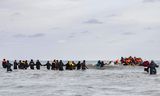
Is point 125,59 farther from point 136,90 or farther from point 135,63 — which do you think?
point 136,90

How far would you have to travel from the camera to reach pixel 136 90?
3625 centimetres

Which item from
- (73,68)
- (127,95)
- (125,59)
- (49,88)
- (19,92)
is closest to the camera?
(127,95)

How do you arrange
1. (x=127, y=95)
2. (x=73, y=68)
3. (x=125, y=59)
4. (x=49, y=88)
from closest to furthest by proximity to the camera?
(x=127, y=95) < (x=49, y=88) < (x=73, y=68) < (x=125, y=59)

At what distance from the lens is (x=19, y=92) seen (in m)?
34.4

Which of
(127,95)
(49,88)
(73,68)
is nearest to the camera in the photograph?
(127,95)

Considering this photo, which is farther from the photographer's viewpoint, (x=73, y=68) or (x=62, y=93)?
(x=73, y=68)

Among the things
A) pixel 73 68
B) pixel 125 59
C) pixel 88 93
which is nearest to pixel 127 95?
pixel 88 93

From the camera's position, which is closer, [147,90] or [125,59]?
[147,90]

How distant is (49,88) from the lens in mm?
37969

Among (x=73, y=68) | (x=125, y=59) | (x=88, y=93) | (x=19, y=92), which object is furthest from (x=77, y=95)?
(x=125, y=59)

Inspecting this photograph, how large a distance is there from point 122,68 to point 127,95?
145ft

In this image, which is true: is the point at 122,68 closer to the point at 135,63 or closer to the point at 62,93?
the point at 135,63

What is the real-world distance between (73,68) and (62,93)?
131 ft

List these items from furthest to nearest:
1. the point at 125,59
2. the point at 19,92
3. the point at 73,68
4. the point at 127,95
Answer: the point at 125,59 < the point at 73,68 < the point at 19,92 < the point at 127,95
